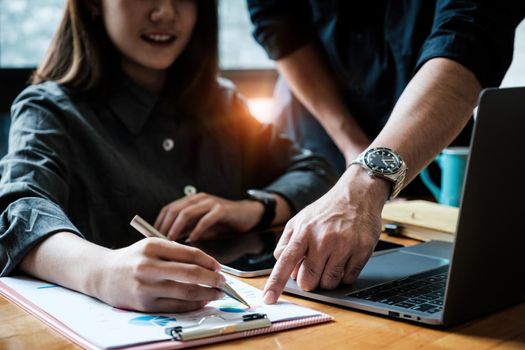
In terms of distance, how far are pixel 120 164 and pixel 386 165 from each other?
0.57 meters

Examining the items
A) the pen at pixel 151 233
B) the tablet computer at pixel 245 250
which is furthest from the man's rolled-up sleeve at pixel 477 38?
the pen at pixel 151 233

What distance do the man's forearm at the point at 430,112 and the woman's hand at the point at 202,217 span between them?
351 mm

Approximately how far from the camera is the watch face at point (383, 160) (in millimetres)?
938

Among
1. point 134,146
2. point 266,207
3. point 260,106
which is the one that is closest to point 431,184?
point 266,207

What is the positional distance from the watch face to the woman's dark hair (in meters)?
0.64

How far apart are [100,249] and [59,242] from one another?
0.08 metres

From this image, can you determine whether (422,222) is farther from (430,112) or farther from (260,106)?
(260,106)

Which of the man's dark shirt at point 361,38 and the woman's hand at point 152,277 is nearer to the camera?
the woman's hand at point 152,277

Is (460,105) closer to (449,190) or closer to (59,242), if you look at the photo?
(449,190)

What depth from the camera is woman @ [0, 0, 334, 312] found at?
109 cm

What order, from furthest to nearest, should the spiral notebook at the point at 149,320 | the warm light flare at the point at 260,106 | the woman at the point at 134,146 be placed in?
the warm light flare at the point at 260,106 < the woman at the point at 134,146 < the spiral notebook at the point at 149,320

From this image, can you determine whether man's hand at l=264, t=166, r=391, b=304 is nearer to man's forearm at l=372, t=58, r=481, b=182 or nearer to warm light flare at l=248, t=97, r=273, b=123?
man's forearm at l=372, t=58, r=481, b=182

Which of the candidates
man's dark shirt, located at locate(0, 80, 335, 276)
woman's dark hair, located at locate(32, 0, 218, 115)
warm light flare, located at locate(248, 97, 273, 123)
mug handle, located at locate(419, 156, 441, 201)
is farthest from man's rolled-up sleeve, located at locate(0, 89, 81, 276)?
warm light flare, located at locate(248, 97, 273, 123)

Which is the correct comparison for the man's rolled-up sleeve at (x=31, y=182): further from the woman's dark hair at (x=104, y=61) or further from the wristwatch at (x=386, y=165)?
the wristwatch at (x=386, y=165)
